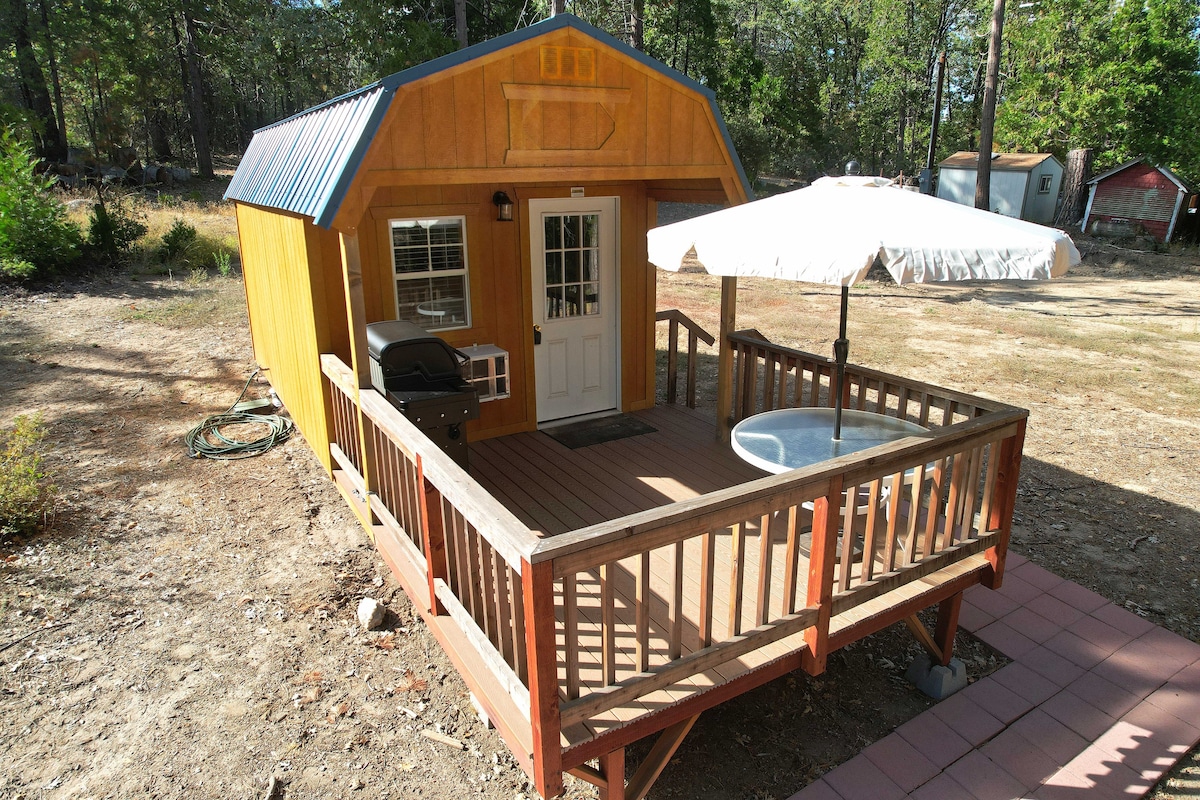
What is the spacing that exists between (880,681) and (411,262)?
172 inches

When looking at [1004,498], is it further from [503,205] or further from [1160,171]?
[1160,171]

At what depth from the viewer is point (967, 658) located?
4.12 metres

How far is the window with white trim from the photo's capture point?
556cm

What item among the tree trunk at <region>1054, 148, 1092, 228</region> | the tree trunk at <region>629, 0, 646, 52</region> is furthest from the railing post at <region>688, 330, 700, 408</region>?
the tree trunk at <region>1054, 148, 1092, 228</region>

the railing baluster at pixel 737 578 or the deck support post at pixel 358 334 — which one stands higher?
the deck support post at pixel 358 334

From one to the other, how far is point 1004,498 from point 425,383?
3.47 metres

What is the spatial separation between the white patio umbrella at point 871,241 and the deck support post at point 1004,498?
97cm

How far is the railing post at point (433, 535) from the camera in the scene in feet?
11.2

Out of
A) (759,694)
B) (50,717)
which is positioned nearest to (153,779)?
(50,717)

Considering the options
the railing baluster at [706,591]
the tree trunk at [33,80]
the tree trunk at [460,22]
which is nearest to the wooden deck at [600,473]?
the railing baluster at [706,591]

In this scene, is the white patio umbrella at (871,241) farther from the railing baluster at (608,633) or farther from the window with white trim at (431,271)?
the window with white trim at (431,271)

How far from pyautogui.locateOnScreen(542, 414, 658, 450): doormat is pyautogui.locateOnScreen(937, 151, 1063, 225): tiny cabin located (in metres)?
29.5

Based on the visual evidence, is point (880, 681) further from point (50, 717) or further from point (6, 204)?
point (6, 204)

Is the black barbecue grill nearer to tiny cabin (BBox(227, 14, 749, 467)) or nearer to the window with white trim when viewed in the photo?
tiny cabin (BBox(227, 14, 749, 467))
